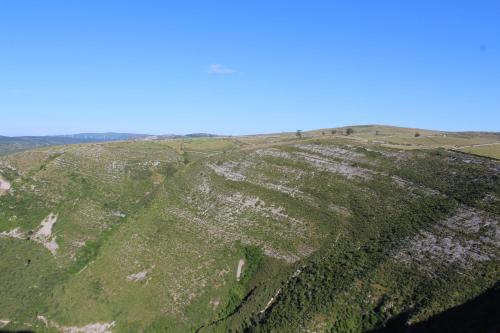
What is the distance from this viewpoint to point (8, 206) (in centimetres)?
7250

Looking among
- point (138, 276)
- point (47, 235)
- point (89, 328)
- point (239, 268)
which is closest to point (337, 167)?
point (239, 268)

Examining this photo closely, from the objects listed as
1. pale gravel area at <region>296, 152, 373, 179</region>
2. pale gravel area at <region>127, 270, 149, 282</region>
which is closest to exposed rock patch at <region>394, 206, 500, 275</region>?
pale gravel area at <region>296, 152, 373, 179</region>

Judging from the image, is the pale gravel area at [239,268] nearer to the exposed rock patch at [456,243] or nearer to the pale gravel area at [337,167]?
the exposed rock patch at [456,243]

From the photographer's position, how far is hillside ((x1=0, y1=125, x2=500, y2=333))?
34.9m

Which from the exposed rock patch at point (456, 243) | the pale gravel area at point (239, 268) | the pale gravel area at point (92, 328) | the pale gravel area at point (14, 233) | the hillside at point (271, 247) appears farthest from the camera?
the pale gravel area at point (14, 233)

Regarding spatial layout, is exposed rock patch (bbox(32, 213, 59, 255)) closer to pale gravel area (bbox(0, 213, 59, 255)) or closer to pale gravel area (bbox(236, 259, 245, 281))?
pale gravel area (bbox(0, 213, 59, 255))

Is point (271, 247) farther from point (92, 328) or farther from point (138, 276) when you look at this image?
point (92, 328)

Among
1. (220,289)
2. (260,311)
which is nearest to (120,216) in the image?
(220,289)

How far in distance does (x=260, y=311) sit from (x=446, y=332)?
1768 centimetres

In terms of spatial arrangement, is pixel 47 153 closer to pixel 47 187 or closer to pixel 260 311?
pixel 47 187

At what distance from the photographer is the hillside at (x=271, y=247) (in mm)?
34906

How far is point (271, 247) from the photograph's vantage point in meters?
47.8

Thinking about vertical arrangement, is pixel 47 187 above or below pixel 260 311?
above

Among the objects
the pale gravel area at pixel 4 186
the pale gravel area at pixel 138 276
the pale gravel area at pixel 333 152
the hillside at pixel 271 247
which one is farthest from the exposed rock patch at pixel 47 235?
the pale gravel area at pixel 333 152
